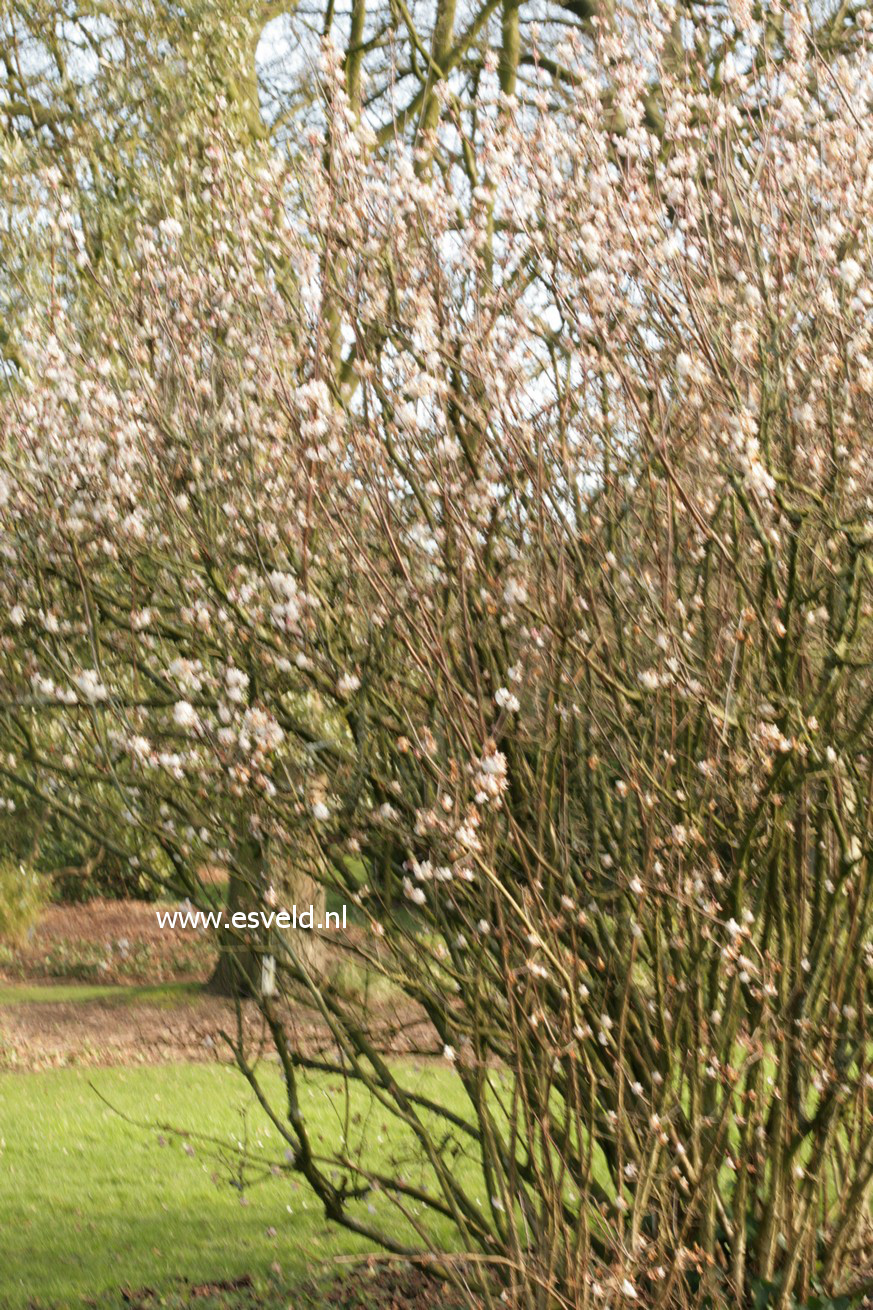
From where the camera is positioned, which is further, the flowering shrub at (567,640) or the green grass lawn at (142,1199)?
the green grass lawn at (142,1199)

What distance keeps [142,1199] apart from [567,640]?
5.80 m

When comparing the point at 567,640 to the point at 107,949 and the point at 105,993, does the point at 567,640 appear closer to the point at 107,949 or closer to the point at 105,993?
the point at 105,993

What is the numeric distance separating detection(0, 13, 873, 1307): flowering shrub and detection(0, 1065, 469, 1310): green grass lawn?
1196 mm

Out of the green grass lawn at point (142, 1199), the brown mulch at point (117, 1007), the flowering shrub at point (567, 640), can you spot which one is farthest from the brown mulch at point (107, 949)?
the flowering shrub at point (567, 640)

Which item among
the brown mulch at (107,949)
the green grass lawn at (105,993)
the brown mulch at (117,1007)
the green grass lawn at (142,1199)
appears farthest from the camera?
the brown mulch at (107,949)

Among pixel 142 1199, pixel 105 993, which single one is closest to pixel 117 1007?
pixel 105 993

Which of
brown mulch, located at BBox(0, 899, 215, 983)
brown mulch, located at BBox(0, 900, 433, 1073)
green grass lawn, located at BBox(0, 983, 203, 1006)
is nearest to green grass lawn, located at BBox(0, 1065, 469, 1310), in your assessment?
brown mulch, located at BBox(0, 900, 433, 1073)

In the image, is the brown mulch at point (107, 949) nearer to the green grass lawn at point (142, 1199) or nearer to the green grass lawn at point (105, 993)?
the green grass lawn at point (105, 993)

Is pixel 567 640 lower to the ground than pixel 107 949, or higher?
higher

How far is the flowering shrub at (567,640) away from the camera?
407 cm

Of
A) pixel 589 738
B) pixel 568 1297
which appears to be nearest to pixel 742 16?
pixel 589 738

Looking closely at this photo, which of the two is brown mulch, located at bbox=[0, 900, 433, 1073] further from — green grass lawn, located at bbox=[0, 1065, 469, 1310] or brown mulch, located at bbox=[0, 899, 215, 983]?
green grass lawn, located at bbox=[0, 1065, 469, 1310]

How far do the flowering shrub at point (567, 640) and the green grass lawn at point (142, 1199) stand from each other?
1.20 meters

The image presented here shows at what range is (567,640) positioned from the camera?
13.0ft
